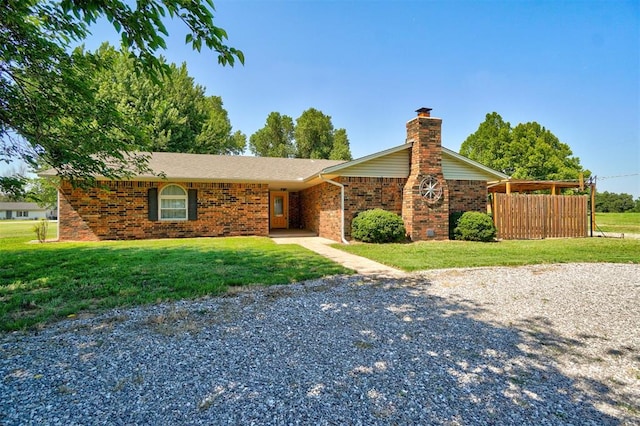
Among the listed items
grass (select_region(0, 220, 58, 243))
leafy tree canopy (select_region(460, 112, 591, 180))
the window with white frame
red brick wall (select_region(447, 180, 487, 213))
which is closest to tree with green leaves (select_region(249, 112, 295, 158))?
leafy tree canopy (select_region(460, 112, 591, 180))

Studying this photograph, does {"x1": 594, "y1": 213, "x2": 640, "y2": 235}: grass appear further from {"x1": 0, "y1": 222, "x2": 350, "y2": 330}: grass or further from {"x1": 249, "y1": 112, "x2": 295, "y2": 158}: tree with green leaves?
{"x1": 249, "y1": 112, "x2": 295, "y2": 158}: tree with green leaves

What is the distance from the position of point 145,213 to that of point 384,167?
947cm

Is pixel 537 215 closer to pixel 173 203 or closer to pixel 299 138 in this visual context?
pixel 173 203

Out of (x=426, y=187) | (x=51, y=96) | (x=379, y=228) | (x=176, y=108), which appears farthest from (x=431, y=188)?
(x=176, y=108)

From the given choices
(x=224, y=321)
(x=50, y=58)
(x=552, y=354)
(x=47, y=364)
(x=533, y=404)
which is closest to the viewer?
(x=533, y=404)

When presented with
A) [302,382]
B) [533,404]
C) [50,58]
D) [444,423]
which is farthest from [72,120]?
[533,404]

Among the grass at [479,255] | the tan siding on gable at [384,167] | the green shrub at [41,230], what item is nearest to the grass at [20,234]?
the green shrub at [41,230]

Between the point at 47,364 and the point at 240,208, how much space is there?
11384mm

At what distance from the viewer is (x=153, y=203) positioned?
12930mm

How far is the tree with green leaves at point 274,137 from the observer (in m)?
38.1

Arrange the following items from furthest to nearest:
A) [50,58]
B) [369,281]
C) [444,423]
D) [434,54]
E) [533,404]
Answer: [434,54], [369,281], [50,58], [533,404], [444,423]

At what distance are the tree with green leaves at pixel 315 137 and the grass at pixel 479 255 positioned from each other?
92.2 feet

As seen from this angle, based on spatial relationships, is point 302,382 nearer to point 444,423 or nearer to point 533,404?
point 444,423

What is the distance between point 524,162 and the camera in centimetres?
3188
